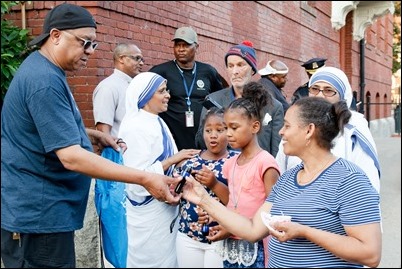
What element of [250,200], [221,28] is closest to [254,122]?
[250,200]

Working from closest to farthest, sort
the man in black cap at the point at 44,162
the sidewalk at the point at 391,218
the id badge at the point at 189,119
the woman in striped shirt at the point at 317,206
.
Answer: the woman in striped shirt at the point at 317,206 → the man in black cap at the point at 44,162 → the id badge at the point at 189,119 → the sidewalk at the point at 391,218

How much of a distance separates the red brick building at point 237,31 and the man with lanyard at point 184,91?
884 mm

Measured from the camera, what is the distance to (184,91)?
5168 mm

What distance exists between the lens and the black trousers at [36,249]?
256 cm

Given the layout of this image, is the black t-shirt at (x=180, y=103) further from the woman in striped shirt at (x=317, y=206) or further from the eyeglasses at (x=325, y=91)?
the woman in striped shirt at (x=317, y=206)

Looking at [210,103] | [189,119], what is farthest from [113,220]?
[189,119]

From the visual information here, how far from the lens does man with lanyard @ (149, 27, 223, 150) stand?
5.16 m

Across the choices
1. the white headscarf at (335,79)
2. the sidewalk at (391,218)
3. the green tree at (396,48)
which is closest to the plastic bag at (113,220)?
the white headscarf at (335,79)

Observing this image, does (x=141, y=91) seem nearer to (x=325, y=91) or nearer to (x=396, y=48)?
(x=325, y=91)

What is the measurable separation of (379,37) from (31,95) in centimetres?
2417

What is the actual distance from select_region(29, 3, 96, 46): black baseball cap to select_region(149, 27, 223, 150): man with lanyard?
7.94ft

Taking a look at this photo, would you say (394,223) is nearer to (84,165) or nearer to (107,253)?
(107,253)

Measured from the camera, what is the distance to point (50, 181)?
101 inches

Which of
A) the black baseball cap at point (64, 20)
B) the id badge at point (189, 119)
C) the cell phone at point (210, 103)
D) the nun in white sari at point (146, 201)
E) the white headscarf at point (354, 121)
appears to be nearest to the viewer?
the black baseball cap at point (64, 20)
